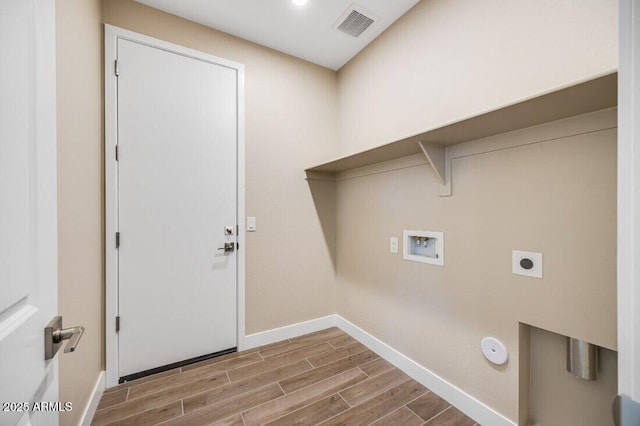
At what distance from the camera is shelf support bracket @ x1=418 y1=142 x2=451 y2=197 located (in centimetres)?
159

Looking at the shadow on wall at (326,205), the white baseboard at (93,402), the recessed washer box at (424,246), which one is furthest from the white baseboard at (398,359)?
the white baseboard at (93,402)

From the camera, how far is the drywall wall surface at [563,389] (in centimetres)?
111

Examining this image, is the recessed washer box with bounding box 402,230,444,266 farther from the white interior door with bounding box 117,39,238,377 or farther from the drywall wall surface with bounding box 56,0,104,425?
the drywall wall surface with bounding box 56,0,104,425

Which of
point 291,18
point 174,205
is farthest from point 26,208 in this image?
point 291,18

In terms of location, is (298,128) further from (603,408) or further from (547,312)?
(603,408)

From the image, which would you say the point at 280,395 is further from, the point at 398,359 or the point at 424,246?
the point at 424,246

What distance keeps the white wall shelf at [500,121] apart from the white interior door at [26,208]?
1469mm

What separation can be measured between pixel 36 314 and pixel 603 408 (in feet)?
6.71

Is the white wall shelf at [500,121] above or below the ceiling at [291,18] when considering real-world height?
below

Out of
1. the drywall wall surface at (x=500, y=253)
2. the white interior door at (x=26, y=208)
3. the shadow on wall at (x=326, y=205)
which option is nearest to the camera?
the white interior door at (x=26, y=208)

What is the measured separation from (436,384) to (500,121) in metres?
1.64

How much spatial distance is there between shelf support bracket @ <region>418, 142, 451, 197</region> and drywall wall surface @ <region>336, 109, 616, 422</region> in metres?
0.04

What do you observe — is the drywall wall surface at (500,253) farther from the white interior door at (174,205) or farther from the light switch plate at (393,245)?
the white interior door at (174,205)

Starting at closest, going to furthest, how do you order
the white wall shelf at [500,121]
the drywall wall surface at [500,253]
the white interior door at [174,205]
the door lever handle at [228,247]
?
the white wall shelf at [500,121]
the drywall wall surface at [500,253]
the white interior door at [174,205]
the door lever handle at [228,247]
